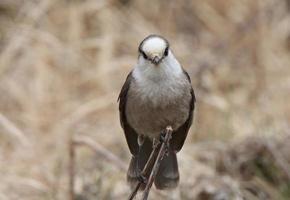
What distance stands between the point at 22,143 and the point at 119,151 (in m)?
0.64

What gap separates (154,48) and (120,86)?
12.6 ft

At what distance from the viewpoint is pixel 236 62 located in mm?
7793

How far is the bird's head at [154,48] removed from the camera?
357 centimetres

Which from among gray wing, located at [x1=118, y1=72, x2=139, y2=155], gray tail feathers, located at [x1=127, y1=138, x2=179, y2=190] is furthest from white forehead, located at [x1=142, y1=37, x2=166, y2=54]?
gray tail feathers, located at [x1=127, y1=138, x2=179, y2=190]

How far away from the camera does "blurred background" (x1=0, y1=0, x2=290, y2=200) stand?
5.78 metres

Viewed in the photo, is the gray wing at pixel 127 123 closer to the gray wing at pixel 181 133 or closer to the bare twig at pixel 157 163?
the gray wing at pixel 181 133

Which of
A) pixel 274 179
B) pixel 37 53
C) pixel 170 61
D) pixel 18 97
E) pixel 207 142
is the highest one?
pixel 37 53

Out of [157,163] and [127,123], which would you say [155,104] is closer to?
[127,123]

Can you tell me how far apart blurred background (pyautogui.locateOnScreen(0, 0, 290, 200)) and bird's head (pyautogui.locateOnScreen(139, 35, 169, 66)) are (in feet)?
5.80

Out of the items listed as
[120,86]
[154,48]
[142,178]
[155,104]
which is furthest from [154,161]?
[120,86]

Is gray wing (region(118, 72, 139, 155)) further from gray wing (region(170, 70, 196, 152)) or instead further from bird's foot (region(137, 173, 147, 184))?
bird's foot (region(137, 173, 147, 184))

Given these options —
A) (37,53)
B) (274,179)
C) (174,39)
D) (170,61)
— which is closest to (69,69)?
(37,53)

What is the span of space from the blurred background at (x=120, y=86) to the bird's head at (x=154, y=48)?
1.77 meters

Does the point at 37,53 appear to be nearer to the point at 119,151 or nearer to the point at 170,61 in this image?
the point at 119,151
